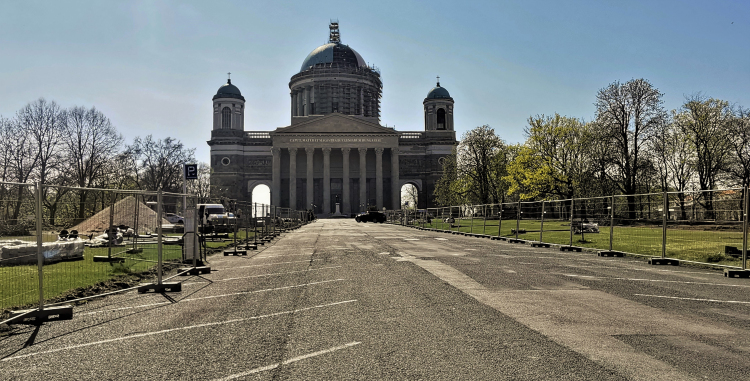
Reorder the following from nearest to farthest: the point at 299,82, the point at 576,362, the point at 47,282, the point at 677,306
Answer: the point at 576,362
the point at 677,306
the point at 47,282
the point at 299,82

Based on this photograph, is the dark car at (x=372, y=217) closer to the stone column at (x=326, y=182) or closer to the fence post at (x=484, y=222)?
the stone column at (x=326, y=182)

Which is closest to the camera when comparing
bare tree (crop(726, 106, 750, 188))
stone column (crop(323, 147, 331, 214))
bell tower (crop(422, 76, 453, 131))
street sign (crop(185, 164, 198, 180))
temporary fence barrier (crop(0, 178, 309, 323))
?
temporary fence barrier (crop(0, 178, 309, 323))

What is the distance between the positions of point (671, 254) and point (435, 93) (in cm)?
10627

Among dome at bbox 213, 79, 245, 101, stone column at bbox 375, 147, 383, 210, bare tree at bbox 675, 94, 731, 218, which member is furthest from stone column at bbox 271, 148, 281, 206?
bare tree at bbox 675, 94, 731, 218

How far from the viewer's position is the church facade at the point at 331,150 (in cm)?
10800

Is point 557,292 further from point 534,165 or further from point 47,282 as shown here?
point 534,165

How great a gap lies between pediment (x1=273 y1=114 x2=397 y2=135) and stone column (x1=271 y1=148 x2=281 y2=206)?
459cm

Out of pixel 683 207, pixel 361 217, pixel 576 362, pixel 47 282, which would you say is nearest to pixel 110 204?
pixel 47 282

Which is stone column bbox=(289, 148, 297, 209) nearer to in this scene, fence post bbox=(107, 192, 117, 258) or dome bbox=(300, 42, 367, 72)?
dome bbox=(300, 42, 367, 72)

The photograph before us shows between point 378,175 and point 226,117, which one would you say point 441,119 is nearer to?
point 378,175

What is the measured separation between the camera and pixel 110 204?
42.8 ft

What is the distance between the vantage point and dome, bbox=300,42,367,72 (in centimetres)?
12731

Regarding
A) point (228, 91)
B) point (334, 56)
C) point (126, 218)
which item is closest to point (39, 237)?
point (126, 218)

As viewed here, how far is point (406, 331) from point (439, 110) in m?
117
